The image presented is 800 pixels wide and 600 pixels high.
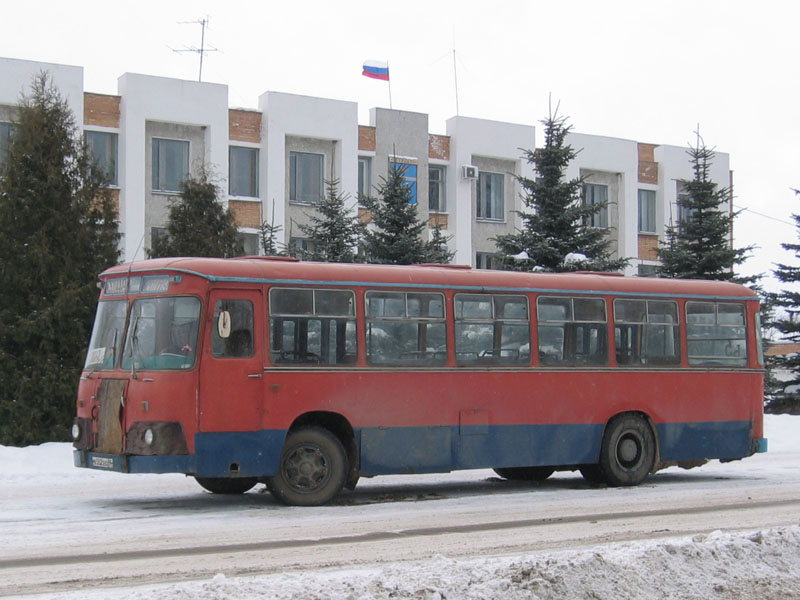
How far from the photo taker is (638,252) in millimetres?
50625

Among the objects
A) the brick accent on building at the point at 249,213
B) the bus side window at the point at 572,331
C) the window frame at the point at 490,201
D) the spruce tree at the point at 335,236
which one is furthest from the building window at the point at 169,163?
the bus side window at the point at 572,331

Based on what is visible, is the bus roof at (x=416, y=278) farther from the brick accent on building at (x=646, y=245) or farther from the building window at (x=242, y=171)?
the brick accent on building at (x=646, y=245)

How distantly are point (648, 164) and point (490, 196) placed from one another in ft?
26.6

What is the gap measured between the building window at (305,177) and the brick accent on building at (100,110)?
6.17 m

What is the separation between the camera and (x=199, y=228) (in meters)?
23.6

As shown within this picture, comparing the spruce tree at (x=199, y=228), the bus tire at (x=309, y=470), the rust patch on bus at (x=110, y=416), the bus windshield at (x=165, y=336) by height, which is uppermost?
the spruce tree at (x=199, y=228)

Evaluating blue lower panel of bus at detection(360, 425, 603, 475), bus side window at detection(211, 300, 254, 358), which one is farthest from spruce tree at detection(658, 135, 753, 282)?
bus side window at detection(211, 300, 254, 358)

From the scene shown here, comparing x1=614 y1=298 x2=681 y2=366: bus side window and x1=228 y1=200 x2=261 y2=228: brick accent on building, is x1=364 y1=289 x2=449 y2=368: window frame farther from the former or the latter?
x1=228 y1=200 x2=261 y2=228: brick accent on building

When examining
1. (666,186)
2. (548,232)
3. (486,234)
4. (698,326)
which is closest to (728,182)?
(666,186)

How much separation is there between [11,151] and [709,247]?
19.7m

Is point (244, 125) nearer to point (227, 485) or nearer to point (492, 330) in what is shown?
point (492, 330)

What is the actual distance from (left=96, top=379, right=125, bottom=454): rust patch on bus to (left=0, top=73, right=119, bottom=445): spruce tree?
22.0 feet

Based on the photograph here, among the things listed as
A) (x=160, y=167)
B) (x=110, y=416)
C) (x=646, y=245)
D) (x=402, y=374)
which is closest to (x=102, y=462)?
(x=110, y=416)

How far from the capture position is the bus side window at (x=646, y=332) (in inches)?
672
